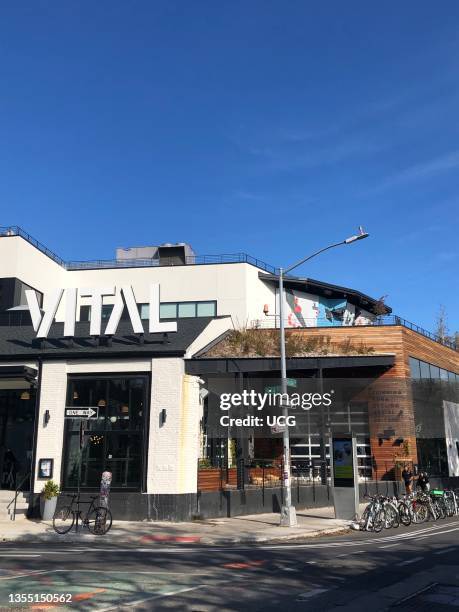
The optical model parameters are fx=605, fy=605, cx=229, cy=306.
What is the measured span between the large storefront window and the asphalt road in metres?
5.65

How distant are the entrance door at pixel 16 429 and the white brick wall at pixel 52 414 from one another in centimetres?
228

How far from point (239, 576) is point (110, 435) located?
11661 millimetres

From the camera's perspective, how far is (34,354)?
21500mm

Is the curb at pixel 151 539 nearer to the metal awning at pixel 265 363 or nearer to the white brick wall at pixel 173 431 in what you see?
the white brick wall at pixel 173 431

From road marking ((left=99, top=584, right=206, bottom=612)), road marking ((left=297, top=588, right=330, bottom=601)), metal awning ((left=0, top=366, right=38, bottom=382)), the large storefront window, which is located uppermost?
metal awning ((left=0, top=366, right=38, bottom=382))

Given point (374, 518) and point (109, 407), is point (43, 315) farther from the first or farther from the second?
point (374, 518)

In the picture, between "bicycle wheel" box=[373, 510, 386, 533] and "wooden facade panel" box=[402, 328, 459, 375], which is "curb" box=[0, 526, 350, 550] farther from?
"wooden facade panel" box=[402, 328, 459, 375]

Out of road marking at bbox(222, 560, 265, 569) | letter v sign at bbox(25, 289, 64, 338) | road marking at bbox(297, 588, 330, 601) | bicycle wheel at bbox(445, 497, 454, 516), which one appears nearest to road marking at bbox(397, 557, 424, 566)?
road marking at bbox(222, 560, 265, 569)

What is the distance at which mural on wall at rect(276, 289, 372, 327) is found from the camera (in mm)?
39781

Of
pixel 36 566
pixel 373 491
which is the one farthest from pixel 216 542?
pixel 373 491

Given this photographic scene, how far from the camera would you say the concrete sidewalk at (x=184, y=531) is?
52.0ft

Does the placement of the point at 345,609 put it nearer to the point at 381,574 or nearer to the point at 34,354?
the point at 381,574

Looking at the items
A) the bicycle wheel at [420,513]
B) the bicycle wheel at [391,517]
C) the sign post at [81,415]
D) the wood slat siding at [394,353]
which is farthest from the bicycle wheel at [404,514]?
the sign post at [81,415]

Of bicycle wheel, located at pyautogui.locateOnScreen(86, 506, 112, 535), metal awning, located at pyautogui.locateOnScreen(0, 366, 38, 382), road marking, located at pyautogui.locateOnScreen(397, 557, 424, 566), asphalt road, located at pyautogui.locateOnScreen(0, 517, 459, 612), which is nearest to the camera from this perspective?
asphalt road, located at pyautogui.locateOnScreen(0, 517, 459, 612)
